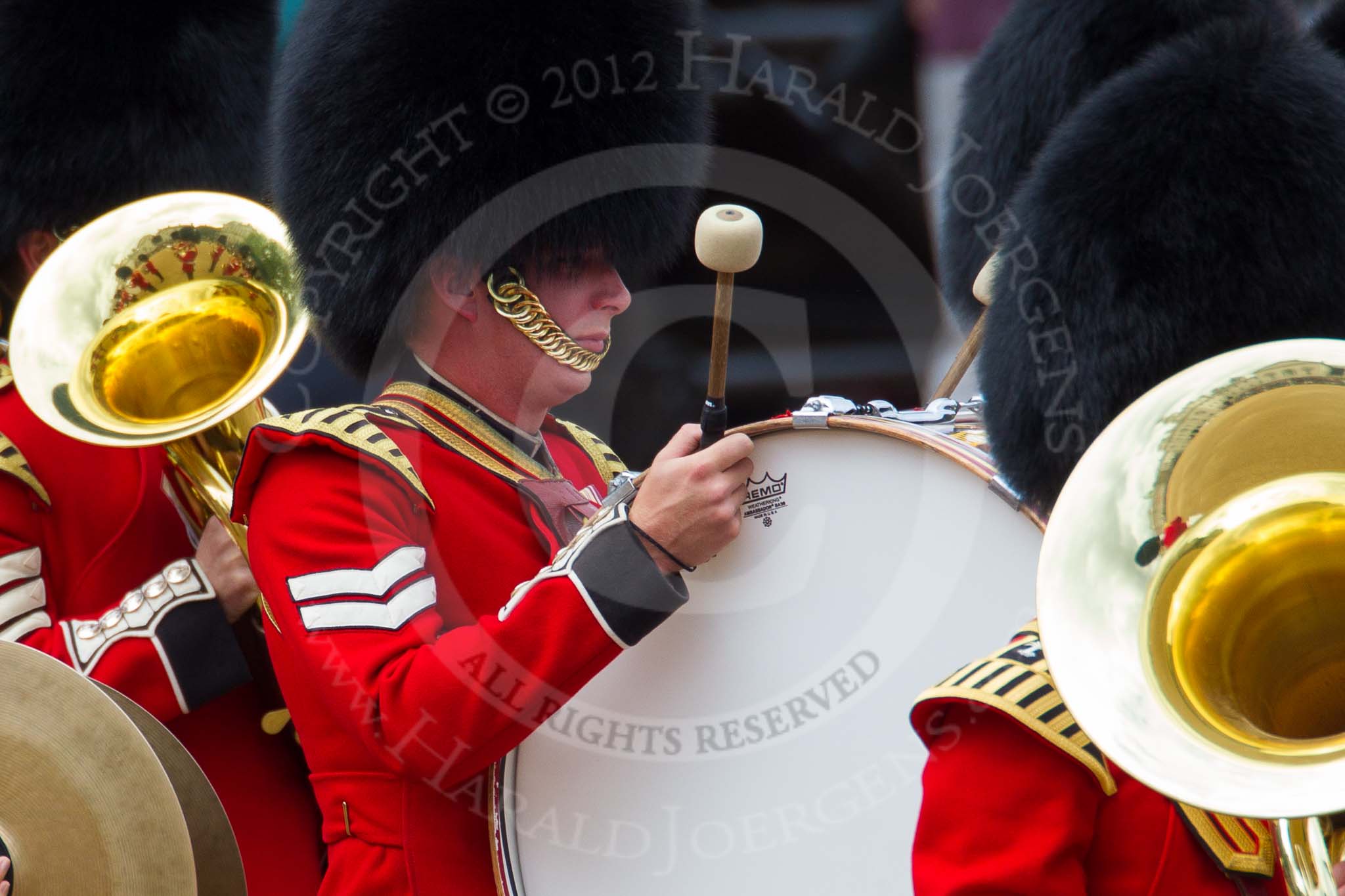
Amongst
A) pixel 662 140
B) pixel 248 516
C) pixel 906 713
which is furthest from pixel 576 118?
pixel 906 713

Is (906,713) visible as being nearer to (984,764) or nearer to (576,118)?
(984,764)

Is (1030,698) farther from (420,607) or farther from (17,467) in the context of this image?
(17,467)

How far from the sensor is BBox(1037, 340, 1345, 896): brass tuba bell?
1.60 meters

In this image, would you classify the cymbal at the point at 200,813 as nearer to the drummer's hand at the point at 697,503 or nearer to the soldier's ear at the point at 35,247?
the drummer's hand at the point at 697,503

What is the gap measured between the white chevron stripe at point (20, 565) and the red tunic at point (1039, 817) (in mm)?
1523

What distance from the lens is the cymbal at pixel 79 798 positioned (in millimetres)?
2271

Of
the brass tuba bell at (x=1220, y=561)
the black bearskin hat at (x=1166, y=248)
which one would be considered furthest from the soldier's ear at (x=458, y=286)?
the brass tuba bell at (x=1220, y=561)

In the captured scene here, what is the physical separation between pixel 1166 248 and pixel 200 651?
1.55 metres

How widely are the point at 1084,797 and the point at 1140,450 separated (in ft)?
1.27

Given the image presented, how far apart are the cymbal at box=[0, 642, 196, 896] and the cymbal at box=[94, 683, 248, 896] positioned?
0.07m

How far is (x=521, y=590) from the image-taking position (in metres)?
2.21

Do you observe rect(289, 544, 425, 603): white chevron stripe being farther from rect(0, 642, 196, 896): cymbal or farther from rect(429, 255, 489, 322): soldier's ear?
rect(429, 255, 489, 322): soldier's ear

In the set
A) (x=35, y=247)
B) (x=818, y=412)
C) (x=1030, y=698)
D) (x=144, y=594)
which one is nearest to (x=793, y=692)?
(x=818, y=412)

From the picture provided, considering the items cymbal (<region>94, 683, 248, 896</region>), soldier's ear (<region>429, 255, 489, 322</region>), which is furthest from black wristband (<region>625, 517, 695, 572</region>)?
cymbal (<region>94, 683, 248, 896</region>)
